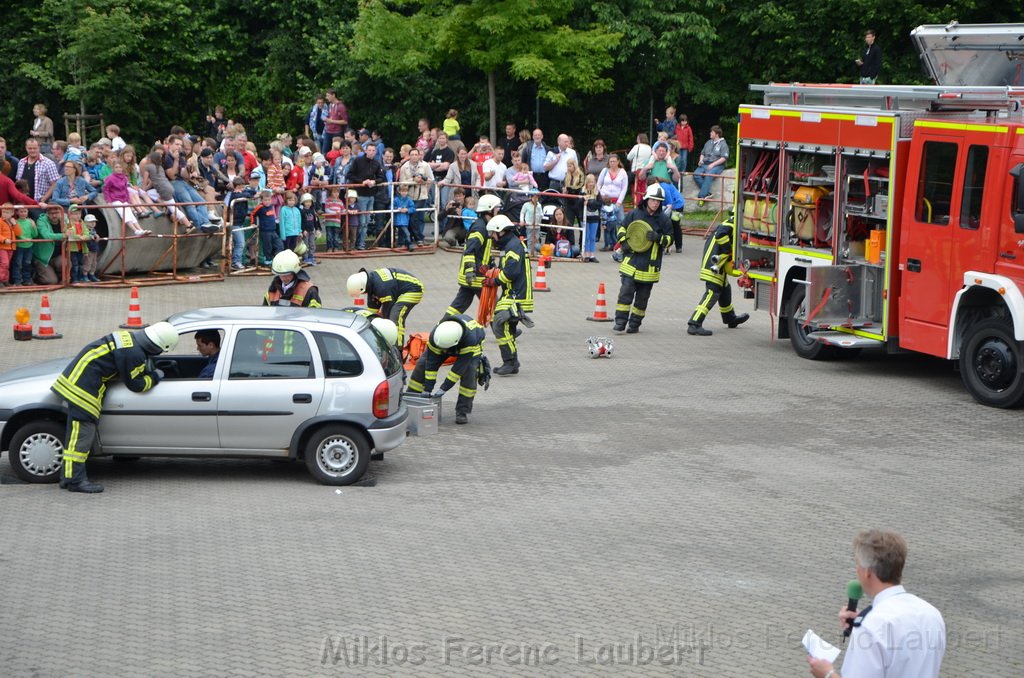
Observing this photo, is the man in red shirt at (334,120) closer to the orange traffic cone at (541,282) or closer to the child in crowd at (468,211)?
the child in crowd at (468,211)

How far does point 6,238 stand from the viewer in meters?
19.6

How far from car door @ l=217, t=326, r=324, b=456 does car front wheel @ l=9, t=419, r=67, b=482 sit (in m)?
1.32

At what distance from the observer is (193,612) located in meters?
8.52

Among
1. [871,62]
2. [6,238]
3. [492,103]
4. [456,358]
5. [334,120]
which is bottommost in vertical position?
[456,358]

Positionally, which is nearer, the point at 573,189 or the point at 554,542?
the point at 554,542

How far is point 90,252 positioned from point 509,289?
788 cm

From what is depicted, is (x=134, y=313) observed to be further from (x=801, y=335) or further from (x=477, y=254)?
(x=801, y=335)

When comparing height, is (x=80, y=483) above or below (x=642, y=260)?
below

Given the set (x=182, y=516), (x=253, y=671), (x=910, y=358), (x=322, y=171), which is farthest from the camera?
(x=322, y=171)

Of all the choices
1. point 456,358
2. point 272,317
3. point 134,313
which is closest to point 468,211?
point 134,313

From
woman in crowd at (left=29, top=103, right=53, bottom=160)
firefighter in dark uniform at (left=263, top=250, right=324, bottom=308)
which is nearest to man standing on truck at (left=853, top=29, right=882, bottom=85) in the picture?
woman in crowd at (left=29, top=103, right=53, bottom=160)

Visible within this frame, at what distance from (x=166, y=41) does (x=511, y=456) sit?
25.1 m

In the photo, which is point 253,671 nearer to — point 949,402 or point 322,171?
point 949,402

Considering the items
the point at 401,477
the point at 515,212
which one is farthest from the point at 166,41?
the point at 401,477
